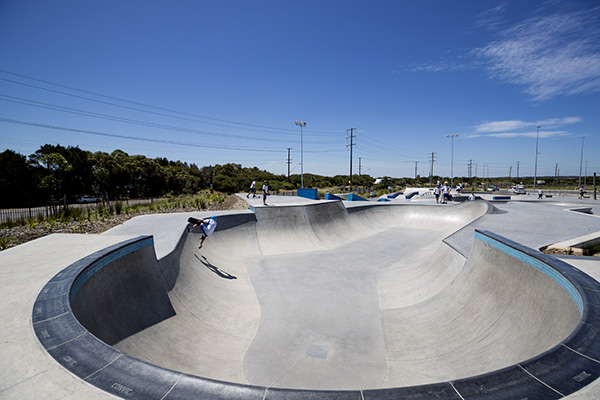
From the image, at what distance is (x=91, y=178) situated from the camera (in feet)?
115

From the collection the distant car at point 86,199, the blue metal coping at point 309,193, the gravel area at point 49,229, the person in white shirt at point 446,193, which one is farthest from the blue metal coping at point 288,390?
the distant car at point 86,199

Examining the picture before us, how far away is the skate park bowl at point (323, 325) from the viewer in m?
2.25

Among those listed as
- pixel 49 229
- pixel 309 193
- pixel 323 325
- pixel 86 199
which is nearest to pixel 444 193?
pixel 309 193

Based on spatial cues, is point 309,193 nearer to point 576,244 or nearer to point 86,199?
point 576,244

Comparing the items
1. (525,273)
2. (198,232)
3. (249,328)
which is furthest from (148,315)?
(525,273)

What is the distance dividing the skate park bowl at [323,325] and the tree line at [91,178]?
15.8 meters

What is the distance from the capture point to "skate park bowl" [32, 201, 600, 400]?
7.37ft

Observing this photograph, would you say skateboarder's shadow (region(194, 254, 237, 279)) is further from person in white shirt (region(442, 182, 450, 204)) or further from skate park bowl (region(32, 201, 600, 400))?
person in white shirt (region(442, 182, 450, 204))

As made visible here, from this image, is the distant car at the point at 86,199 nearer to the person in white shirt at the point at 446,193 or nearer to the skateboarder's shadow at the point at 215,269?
the skateboarder's shadow at the point at 215,269

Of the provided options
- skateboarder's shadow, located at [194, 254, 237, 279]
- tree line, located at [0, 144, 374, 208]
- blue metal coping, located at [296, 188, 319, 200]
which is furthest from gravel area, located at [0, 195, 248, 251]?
blue metal coping, located at [296, 188, 319, 200]

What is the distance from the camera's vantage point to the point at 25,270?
4.77 metres

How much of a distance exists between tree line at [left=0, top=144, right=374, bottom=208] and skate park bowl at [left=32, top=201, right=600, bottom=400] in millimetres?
15789

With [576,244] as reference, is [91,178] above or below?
above

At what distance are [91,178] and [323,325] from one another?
41.0 m
